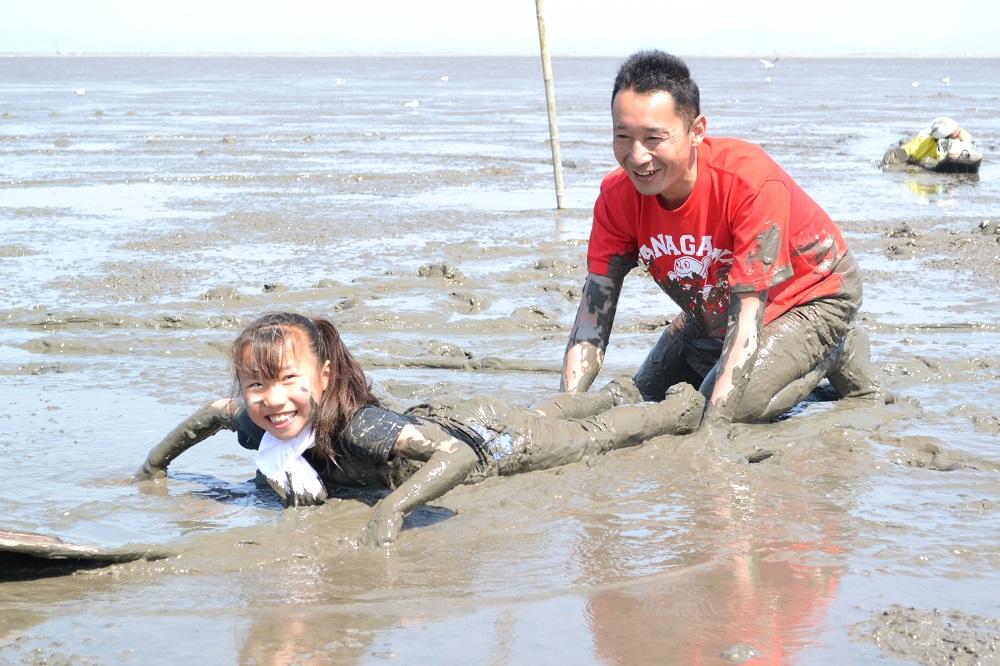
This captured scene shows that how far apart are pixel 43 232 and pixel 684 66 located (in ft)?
26.0

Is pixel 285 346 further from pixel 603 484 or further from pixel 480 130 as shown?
pixel 480 130

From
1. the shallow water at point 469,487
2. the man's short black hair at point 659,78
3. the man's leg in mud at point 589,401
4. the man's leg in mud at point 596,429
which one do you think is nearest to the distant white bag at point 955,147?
the shallow water at point 469,487

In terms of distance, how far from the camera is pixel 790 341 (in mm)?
5090

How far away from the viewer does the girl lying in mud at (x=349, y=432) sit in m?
4.02

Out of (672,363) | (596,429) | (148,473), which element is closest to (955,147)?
→ (672,363)

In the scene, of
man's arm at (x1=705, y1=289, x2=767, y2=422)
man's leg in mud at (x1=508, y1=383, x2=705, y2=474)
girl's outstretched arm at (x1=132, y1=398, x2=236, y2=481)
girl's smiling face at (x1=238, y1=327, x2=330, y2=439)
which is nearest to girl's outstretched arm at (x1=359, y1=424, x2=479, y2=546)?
girl's smiling face at (x1=238, y1=327, x2=330, y2=439)

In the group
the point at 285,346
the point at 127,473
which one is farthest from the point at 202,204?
the point at 285,346

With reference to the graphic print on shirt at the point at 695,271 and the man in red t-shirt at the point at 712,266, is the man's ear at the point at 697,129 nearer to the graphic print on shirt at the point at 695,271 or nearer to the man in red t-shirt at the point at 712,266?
the man in red t-shirt at the point at 712,266

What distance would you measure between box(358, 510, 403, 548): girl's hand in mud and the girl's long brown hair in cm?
37

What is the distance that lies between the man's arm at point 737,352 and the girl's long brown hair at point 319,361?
4.65 ft

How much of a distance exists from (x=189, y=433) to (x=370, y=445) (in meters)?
0.81

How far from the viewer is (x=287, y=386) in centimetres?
407

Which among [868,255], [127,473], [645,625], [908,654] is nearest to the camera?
[908,654]

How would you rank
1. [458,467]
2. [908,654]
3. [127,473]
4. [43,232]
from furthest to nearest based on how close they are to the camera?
[43,232] → [127,473] → [458,467] → [908,654]
